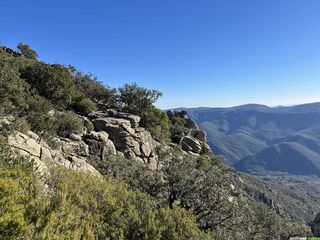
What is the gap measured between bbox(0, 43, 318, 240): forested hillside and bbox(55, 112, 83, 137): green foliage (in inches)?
5.7

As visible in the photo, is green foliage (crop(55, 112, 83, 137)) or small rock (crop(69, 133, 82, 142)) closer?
small rock (crop(69, 133, 82, 142))

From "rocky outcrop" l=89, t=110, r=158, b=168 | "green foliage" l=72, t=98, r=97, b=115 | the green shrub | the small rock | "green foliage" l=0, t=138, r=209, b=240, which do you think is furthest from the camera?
"green foliage" l=72, t=98, r=97, b=115

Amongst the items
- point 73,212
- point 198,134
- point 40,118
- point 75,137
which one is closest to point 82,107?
point 75,137

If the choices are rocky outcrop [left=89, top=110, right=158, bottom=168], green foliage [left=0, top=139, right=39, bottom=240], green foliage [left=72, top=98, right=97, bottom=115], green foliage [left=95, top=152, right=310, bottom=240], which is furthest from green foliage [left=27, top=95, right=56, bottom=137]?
green foliage [left=0, top=139, right=39, bottom=240]

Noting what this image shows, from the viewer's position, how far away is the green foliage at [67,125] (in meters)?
Result: 49.3

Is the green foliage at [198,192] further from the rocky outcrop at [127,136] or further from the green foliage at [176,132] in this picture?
the green foliage at [176,132]

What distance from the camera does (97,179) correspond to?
93.0 ft

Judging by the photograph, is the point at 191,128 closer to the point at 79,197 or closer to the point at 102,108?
the point at 102,108

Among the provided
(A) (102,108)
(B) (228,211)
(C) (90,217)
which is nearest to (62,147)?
(B) (228,211)

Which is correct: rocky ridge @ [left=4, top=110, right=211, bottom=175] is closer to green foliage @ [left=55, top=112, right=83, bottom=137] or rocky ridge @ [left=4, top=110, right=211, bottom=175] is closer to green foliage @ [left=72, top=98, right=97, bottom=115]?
green foliage @ [left=55, top=112, right=83, bottom=137]

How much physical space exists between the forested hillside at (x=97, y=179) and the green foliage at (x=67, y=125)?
5.7 inches

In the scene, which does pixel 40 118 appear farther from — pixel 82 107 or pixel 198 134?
pixel 198 134

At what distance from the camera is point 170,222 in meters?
21.6

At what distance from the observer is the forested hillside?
635 inches
